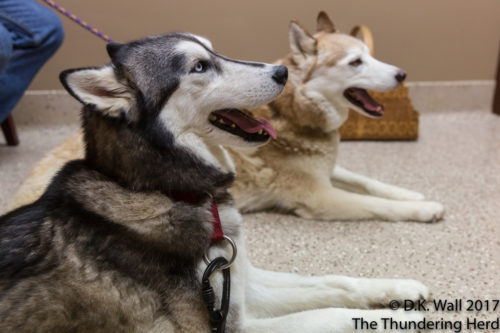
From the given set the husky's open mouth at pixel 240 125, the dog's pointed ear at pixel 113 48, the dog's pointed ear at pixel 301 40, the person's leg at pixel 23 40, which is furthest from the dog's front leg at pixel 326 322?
the person's leg at pixel 23 40

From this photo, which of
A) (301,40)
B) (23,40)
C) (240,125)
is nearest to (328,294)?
(240,125)

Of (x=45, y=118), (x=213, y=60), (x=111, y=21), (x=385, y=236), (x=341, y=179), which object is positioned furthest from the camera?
(x=45, y=118)

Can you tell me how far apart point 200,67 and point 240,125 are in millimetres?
206

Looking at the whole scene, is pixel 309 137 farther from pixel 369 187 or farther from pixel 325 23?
pixel 325 23

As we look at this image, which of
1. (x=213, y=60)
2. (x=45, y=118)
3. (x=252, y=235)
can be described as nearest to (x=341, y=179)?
(x=252, y=235)

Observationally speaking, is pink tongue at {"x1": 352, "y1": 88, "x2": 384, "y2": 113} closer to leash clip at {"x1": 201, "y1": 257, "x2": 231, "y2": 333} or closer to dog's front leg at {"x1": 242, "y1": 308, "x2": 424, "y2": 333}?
dog's front leg at {"x1": 242, "y1": 308, "x2": 424, "y2": 333}

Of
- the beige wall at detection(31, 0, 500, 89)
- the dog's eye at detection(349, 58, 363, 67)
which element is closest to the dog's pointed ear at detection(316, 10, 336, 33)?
the dog's eye at detection(349, 58, 363, 67)

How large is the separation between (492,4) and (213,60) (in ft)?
9.15

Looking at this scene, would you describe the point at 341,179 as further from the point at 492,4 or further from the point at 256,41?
the point at 492,4

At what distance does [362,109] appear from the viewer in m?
1.87

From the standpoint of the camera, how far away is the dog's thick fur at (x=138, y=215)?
871 millimetres

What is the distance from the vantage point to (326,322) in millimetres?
1012

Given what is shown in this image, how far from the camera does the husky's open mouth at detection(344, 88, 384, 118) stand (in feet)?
6.10

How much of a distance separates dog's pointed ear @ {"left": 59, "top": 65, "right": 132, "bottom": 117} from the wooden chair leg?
2.06 metres
